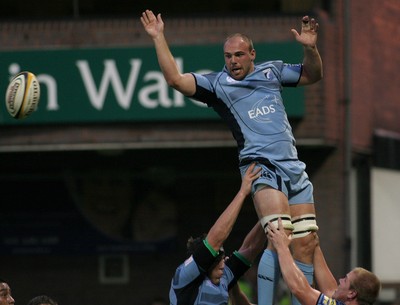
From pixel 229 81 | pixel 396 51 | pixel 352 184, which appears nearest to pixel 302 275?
pixel 229 81

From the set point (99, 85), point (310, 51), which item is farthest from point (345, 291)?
point (99, 85)

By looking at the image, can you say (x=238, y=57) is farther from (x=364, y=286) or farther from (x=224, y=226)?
(x=364, y=286)

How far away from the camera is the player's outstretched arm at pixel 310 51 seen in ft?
31.2

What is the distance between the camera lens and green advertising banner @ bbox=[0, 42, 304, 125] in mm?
18375

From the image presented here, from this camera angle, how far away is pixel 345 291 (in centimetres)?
923

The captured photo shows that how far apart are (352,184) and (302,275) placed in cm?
1097

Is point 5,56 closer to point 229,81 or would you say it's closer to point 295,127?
point 295,127

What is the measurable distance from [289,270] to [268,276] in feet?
1.54

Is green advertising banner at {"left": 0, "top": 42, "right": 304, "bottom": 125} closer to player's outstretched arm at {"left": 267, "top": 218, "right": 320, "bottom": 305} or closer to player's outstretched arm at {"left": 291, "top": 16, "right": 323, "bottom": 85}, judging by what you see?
→ player's outstretched arm at {"left": 291, "top": 16, "right": 323, "bottom": 85}

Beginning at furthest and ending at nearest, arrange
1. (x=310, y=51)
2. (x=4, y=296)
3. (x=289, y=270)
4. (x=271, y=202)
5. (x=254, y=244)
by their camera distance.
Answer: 1. (x=4, y=296)
2. (x=254, y=244)
3. (x=310, y=51)
4. (x=271, y=202)
5. (x=289, y=270)

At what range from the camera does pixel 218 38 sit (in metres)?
18.4

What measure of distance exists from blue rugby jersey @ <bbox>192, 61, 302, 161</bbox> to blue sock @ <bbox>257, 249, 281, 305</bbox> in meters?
0.74

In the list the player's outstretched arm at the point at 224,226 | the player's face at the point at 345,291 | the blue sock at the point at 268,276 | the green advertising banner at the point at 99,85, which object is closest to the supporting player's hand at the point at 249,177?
the player's outstretched arm at the point at 224,226

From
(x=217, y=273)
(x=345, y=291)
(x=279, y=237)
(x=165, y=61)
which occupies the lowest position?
(x=345, y=291)
